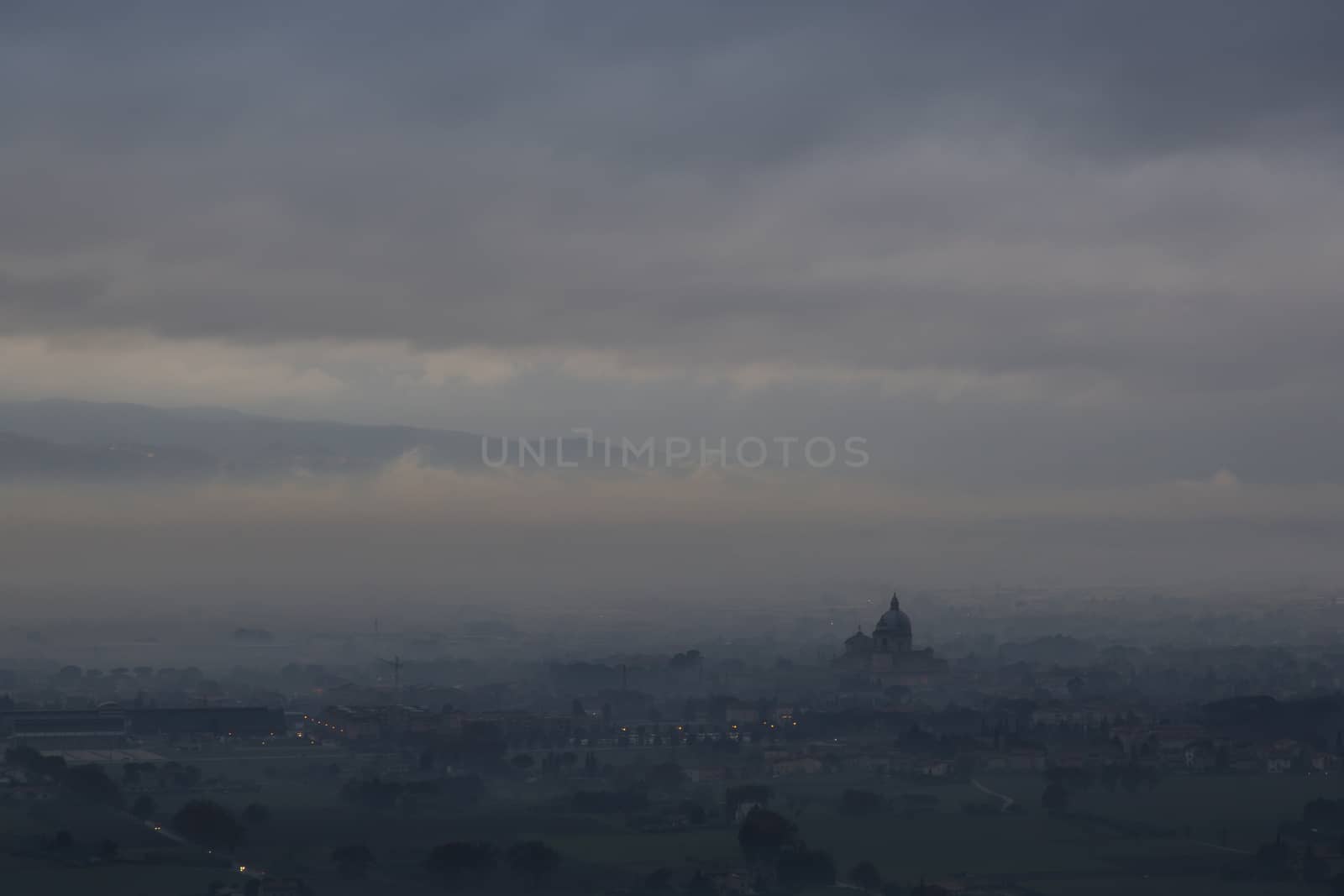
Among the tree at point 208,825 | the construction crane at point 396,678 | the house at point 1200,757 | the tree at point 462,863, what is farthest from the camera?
the construction crane at point 396,678

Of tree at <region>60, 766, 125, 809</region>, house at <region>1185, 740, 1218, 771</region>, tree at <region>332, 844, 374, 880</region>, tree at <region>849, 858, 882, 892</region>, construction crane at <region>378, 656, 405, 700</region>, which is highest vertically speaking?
construction crane at <region>378, 656, 405, 700</region>

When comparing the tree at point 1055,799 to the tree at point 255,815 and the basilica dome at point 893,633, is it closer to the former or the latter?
the tree at point 255,815

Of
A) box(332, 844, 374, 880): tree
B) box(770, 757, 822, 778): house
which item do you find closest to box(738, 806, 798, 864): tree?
box(332, 844, 374, 880): tree

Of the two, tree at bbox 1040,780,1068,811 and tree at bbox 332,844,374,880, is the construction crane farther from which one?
tree at bbox 332,844,374,880

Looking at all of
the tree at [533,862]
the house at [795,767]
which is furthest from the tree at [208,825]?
the house at [795,767]

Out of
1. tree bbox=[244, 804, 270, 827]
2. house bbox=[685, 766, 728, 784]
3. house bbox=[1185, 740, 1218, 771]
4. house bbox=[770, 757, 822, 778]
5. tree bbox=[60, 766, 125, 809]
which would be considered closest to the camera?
tree bbox=[244, 804, 270, 827]

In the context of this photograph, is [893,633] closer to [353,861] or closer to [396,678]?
[396,678]
